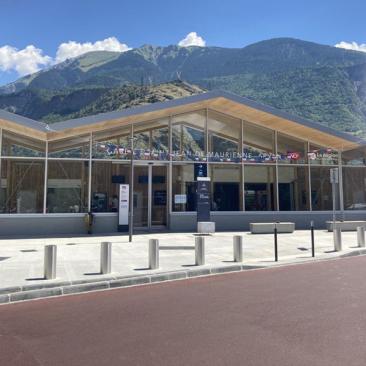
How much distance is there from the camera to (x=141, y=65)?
189000mm

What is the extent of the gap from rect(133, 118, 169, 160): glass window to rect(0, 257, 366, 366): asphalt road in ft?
40.6

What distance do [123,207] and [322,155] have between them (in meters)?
11.4

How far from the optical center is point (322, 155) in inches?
923

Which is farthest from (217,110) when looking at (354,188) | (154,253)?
(154,253)

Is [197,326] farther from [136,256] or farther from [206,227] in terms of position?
[206,227]

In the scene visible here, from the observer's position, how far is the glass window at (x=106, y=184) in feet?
65.1

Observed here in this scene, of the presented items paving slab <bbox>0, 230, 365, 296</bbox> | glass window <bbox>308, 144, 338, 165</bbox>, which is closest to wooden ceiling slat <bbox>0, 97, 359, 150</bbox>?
glass window <bbox>308, 144, 338, 165</bbox>

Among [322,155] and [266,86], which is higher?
[266,86]

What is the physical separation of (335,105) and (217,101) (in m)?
60.9

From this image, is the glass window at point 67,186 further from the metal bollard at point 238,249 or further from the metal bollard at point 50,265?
the metal bollard at point 50,265

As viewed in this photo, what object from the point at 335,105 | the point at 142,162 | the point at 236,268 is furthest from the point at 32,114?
the point at 236,268

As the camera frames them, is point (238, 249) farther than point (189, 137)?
No

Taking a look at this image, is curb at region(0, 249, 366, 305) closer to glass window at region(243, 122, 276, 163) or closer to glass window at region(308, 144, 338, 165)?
glass window at region(243, 122, 276, 163)

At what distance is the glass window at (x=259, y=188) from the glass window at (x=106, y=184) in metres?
6.22
